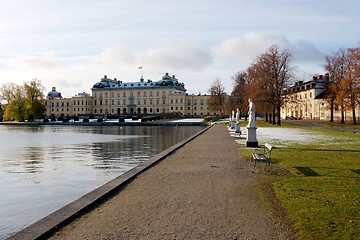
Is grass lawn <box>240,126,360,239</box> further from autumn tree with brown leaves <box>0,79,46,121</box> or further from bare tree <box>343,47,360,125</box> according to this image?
autumn tree with brown leaves <box>0,79,46,121</box>

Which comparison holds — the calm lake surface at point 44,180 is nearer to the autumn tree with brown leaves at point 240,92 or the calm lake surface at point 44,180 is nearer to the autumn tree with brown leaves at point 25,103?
the autumn tree with brown leaves at point 240,92

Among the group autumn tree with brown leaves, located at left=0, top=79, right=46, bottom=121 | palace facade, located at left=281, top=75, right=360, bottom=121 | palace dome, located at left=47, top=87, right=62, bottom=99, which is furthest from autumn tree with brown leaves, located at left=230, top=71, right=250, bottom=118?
palace dome, located at left=47, top=87, right=62, bottom=99

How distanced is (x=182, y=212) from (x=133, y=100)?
122137mm

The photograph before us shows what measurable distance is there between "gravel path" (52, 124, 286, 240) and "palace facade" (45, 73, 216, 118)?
108 metres

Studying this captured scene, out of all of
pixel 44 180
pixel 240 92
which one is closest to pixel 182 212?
pixel 44 180

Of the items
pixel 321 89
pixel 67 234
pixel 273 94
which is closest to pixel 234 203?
pixel 67 234

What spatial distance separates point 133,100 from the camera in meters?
127

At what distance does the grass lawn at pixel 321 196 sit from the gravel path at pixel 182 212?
472 millimetres

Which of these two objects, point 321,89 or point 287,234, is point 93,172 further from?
point 321,89

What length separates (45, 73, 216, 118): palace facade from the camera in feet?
401

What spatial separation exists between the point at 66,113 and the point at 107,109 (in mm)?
15702

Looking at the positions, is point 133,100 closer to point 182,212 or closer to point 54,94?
point 54,94

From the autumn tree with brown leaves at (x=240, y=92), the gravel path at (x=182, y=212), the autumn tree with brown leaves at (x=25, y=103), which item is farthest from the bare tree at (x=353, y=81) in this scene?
the autumn tree with brown leaves at (x=25, y=103)

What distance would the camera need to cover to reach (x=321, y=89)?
76750 mm
